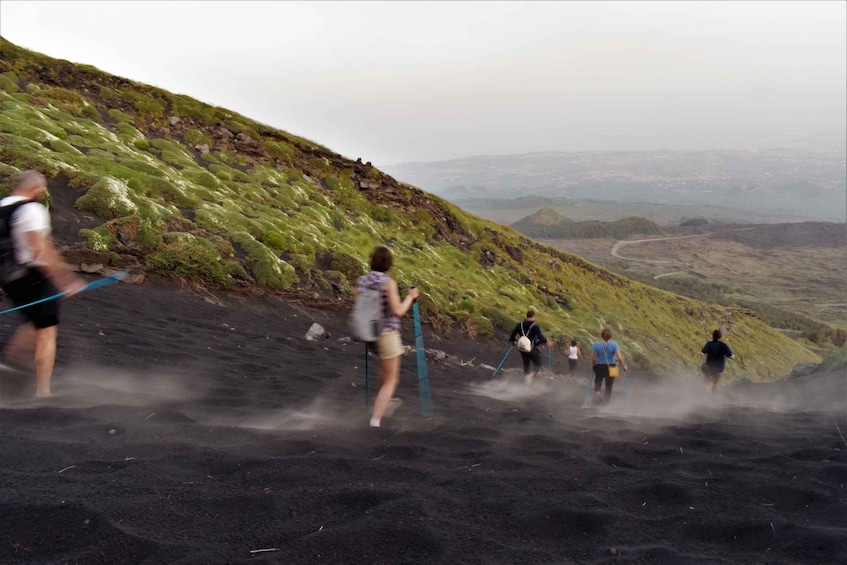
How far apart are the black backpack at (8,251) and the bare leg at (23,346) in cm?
68

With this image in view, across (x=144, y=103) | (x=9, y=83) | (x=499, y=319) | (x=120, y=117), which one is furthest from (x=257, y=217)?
(x=9, y=83)

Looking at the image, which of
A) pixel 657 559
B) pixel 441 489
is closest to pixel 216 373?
pixel 441 489

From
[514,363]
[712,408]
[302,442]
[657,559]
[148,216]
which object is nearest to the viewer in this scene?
[657,559]

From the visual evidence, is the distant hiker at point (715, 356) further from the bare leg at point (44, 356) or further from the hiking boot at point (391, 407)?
the bare leg at point (44, 356)

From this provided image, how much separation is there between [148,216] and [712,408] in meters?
17.4

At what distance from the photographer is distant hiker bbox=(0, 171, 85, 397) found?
638 centimetres

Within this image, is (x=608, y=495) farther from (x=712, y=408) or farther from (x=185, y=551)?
(x=712, y=408)

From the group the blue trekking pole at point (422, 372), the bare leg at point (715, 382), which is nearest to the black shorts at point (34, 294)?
the blue trekking pole at point (422, 372)

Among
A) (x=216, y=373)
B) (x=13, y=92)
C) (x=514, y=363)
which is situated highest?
(x=13, y=92)

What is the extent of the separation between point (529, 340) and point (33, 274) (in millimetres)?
11647

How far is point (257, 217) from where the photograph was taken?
23438 mm

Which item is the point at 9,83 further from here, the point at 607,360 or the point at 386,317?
the point at 607,360

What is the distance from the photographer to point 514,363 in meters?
22.5

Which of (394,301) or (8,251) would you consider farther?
(394,301)
